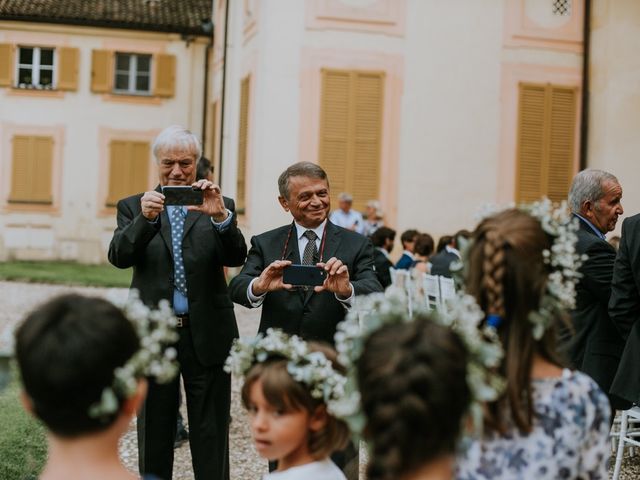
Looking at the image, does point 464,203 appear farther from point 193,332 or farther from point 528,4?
point 193,332

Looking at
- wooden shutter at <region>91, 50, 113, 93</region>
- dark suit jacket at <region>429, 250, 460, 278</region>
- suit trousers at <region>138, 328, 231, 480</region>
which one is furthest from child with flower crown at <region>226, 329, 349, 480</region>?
wooden shutter at <region>91, 50, 113, 93</region>

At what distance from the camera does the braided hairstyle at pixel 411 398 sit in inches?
73.5

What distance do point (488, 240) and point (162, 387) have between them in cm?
243

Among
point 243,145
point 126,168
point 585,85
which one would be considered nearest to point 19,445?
point 243,145

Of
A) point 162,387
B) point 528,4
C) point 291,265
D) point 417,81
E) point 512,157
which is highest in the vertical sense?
point 528,4

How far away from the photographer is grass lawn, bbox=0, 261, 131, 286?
1909cm

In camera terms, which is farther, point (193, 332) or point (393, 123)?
point (393, 123)

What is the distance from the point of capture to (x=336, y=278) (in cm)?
403

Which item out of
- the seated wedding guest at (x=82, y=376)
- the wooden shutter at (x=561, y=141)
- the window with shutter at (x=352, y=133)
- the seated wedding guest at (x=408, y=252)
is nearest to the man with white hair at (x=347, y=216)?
the window with shutter at (x=352, y=133)

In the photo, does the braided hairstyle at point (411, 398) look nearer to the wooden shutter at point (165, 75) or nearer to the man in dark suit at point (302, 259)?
the man in dark suit at point (302, 259)

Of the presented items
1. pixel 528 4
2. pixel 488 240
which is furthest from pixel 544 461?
pixel 528 4

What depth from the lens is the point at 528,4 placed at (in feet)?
52.6

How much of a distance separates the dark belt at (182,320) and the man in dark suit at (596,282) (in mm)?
2029

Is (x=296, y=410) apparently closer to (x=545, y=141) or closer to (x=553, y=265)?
(x=553, y=265)
